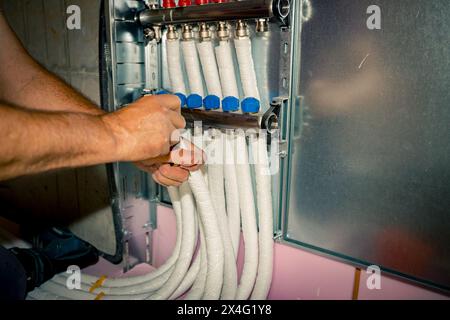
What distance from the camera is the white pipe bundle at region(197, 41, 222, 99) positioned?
3.82 ft

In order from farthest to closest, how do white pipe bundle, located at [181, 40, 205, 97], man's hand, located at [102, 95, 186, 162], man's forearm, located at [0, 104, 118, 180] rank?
1. white pipe bundle, located at [181, 40, 205, 97]
2. man's hand, located at [102, 95, 186, 162]
3. man's forearm, located at [0, 104, 118, 180]

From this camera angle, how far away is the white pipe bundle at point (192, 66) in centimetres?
120

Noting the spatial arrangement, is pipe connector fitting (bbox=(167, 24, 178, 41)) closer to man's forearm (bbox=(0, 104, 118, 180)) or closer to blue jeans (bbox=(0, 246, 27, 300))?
man's forearm (bbox=(0, 104, 118, 180))

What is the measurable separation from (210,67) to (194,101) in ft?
0.37

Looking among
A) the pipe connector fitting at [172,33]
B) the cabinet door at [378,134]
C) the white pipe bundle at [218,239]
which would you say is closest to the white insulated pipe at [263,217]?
the white pipe bundle at [218,239]

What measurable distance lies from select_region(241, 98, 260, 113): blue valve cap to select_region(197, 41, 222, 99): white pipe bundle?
0.40ft

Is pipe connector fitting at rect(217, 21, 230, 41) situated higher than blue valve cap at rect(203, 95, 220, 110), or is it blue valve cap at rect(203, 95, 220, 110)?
pipe connector fitting at rect(217, 21, 230, 41)

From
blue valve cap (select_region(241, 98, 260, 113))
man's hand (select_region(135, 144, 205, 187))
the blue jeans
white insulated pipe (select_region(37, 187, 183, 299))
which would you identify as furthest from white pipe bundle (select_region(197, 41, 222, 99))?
the blue jeans

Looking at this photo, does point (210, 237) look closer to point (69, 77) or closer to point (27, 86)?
point (27, 86)

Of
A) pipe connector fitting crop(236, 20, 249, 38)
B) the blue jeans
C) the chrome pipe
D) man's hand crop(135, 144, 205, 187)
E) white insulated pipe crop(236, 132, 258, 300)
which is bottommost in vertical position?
the blue jeans

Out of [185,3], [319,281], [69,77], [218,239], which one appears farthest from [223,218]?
[69,77]

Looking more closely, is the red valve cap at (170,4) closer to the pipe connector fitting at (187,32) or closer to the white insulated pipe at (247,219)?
the pipe connector fitting at (187,32)

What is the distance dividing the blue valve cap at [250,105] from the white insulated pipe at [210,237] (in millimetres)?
232

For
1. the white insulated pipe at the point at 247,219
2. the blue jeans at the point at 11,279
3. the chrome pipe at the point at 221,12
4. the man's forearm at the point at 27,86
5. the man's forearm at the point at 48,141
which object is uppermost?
the chrome pipe at the point at 221,12
